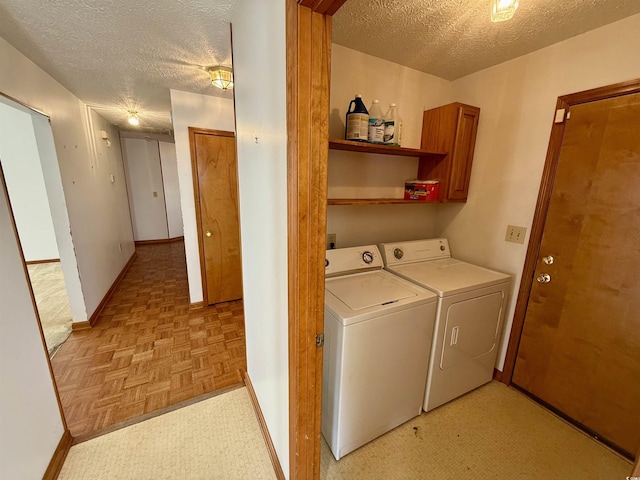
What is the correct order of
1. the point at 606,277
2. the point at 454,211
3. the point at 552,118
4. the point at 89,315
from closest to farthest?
the point at 606,277 < the point at 552,118 < the point at 454,211 < the point at 89,315

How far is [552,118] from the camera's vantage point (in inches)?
63.2

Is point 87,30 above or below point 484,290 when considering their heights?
above

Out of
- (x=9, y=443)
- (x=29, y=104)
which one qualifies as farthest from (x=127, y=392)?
(x=29, y=104)

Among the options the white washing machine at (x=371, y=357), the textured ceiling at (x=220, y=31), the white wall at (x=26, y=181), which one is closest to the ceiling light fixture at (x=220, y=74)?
the textured ceiling at (x=220, y=31)

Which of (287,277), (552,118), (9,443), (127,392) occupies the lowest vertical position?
(127,392)

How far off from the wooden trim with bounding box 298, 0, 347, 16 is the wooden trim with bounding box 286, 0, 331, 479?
0.04ft

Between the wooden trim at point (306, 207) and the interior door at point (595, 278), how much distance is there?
64.5 inches

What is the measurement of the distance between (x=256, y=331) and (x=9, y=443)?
3.38 ft

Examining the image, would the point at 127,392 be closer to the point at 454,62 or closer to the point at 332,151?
the point at 332,151

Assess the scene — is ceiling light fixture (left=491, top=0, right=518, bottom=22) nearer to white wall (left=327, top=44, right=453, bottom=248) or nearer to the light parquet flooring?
white wall (left=327, top=44, right=453, bottom=248)

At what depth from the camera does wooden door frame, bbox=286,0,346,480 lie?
75cm

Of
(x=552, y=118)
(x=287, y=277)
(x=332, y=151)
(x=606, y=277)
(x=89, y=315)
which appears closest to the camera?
(x=287, y=277)

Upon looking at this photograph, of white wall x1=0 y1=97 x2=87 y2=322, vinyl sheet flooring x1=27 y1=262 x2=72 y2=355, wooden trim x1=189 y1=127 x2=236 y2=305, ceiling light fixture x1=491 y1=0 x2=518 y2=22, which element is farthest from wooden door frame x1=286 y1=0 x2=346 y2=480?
white wall x1=0 y1=97 x2=87 y2=322

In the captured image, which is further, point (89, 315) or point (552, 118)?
point (89, 315)
